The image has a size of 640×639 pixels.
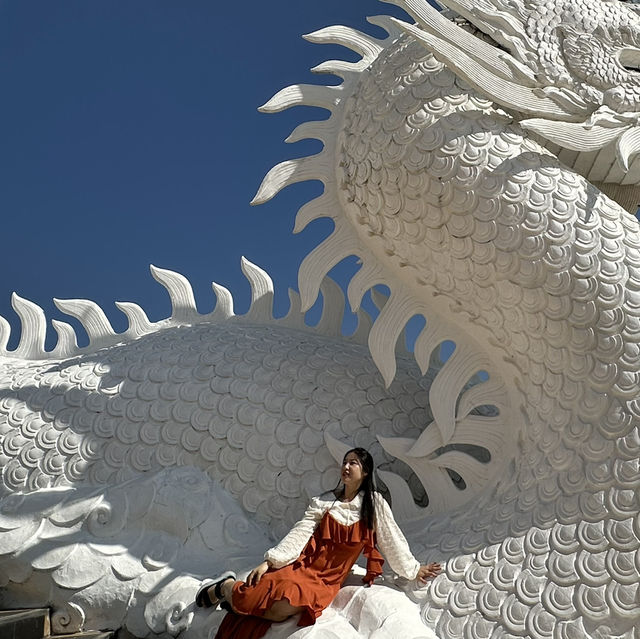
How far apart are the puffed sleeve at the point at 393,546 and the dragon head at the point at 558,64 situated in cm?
146

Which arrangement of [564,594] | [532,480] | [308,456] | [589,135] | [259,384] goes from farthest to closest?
[259,384], [308,456], [589,135], [532,480], [564,594]

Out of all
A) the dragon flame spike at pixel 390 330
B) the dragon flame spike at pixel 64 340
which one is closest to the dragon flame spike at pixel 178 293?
the dragon flame spike at pixel 64 340

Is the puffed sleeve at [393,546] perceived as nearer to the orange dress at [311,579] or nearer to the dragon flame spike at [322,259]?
the orange dress at [311,579]

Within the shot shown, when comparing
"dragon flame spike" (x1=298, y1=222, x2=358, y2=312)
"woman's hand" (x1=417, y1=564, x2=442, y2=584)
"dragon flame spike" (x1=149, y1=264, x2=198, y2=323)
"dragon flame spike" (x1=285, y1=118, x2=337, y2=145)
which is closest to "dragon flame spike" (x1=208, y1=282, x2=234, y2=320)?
"dragon flame spike" (x1=149, y1=264, x2=198, y2=323)

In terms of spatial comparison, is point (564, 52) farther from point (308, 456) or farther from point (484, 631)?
point (484, 631)

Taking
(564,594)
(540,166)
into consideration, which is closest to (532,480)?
(564,594)

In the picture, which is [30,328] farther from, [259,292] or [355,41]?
[355,41]

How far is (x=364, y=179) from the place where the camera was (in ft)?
10.6

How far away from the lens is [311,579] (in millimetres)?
2482

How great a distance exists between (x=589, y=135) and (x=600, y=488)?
1.26 m

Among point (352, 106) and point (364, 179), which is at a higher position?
point (352, 106)

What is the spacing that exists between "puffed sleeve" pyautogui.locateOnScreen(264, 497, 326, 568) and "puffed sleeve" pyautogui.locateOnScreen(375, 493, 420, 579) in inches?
7.4

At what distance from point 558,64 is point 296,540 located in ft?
6.62

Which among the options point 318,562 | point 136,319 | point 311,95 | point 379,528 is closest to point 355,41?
point 311,95
